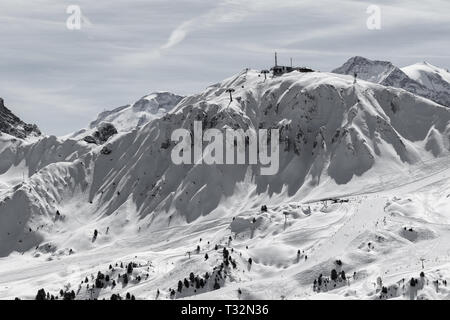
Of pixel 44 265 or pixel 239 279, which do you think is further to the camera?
pixel 44 265

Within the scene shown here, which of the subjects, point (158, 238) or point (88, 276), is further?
point (158, 238)

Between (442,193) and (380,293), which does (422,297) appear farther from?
(442,193)

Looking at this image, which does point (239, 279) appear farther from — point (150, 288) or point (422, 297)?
point (422, 297)
